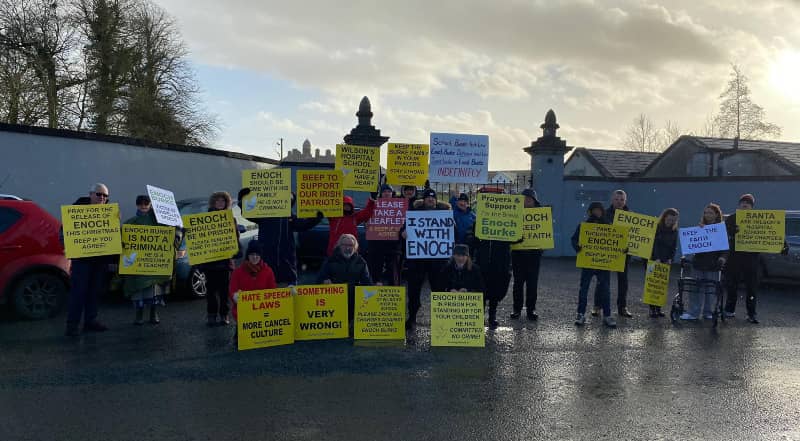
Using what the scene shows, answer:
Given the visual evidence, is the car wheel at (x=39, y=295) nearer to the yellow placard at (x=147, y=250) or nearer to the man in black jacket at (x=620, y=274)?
the yellow placard at (x=147, y=250)

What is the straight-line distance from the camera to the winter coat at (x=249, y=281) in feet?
23.0

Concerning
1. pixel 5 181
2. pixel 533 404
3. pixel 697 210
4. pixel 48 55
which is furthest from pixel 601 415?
pixel 48 55

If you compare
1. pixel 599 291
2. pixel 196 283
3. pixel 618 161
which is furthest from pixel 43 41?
pixel 618 161

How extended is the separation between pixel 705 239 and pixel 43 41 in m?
27.1

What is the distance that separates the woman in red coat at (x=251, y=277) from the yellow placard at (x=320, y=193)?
43.6 inches

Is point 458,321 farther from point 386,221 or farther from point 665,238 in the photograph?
point 665,238

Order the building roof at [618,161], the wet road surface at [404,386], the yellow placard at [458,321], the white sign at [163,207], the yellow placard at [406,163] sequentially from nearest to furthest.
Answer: the wet road surface at [404,386] → the yellow placard at [458,321] → the white sign at [163,207] → the yellow placard at [406,163] → the building roof at [618,161]

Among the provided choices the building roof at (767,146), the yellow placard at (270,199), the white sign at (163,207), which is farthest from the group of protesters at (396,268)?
the building roof at (767,146)

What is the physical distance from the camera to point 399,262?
8.53 meters

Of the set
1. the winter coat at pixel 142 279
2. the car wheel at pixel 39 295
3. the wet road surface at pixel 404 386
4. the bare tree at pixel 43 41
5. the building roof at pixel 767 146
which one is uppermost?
the bare tree at pixel 43 41

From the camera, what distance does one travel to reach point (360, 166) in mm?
8812

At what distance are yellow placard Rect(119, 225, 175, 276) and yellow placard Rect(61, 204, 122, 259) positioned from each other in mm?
139

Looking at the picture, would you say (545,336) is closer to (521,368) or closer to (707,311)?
A: (521,368)

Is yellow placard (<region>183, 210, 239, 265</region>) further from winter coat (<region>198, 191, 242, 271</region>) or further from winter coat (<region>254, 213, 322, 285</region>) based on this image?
winter coat (<region>254, 213, 322, 285</region>)
